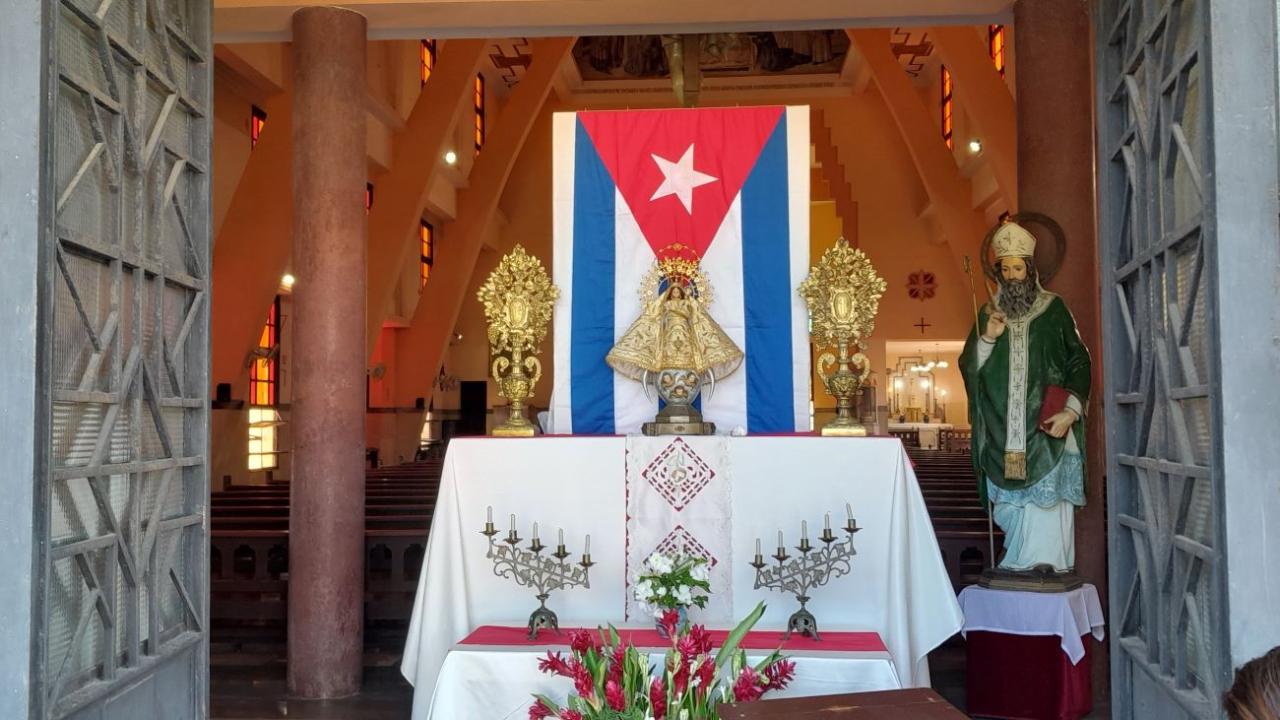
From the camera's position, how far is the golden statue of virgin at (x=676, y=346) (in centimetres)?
455

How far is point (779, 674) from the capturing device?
3.33 m

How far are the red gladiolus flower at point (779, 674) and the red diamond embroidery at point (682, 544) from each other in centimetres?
98

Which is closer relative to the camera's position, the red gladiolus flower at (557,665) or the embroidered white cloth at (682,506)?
the red gladiolus flower at (557,665)

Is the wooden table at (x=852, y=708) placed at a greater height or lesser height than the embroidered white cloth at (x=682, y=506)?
lesser

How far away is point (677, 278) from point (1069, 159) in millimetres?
2359

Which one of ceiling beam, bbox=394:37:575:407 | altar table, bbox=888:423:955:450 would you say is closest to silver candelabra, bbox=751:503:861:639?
ceiling beam, bbox=394:37:575:407

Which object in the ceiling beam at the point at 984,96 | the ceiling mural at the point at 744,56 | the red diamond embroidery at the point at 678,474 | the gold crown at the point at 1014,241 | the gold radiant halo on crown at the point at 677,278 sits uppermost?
the ceiling mural at the point at 744,56

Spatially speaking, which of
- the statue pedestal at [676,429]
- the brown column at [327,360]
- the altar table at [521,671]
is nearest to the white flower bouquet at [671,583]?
the altar table at [521,671]

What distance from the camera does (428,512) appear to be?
8.12 meters

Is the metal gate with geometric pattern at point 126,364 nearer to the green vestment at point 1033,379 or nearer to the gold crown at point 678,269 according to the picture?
the gold crown at point 678,269

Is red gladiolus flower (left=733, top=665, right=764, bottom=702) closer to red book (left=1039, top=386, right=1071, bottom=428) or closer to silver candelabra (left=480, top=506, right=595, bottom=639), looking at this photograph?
silver candelabra (left=480, top=506, right=595, bottom=639)

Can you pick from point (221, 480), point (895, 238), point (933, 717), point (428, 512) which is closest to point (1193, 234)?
point (933, 717)

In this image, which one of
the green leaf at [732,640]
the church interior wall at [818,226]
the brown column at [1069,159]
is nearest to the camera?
the green leaf at [732,640]

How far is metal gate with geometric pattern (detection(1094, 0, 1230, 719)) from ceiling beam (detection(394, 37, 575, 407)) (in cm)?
1278
